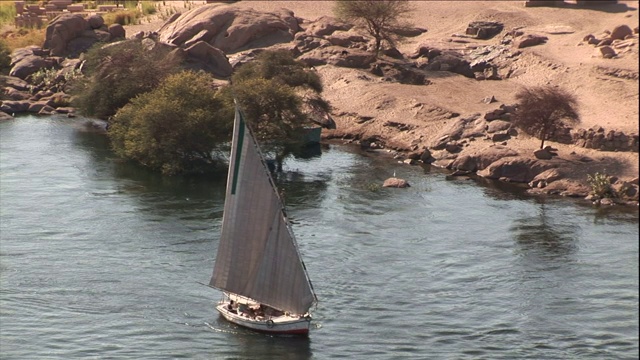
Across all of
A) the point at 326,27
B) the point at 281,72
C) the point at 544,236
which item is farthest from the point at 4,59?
the point at 544,236

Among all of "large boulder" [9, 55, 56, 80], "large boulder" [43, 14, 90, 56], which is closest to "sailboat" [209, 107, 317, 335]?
"large boulder" [9, 55, 56, 80]

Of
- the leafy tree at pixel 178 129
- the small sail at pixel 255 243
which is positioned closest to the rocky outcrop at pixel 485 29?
the leafy tree at pixel 178 129

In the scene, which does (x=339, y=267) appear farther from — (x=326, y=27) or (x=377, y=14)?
(x=326, y=27)

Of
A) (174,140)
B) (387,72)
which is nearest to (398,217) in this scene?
(174,140)

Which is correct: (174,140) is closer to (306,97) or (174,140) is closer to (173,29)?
(306,97)

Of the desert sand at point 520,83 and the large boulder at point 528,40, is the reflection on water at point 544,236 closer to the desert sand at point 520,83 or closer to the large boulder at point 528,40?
the desert sand at point 520,83

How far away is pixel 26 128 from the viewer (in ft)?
218

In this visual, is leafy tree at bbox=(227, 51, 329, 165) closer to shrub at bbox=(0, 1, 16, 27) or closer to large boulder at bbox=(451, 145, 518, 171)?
large boulder at bbox=(451, 145, 518, 171)

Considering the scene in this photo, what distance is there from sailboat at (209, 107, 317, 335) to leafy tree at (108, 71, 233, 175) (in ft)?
56.6

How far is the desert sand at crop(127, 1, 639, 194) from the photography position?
191ft

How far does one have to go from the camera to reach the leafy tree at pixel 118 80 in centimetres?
6531

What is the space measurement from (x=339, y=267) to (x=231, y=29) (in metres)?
38.6

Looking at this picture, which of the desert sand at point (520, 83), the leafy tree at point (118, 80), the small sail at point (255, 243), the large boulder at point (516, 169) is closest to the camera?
the small sail at point (255, 243)

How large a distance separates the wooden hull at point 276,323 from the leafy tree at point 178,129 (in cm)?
1859
